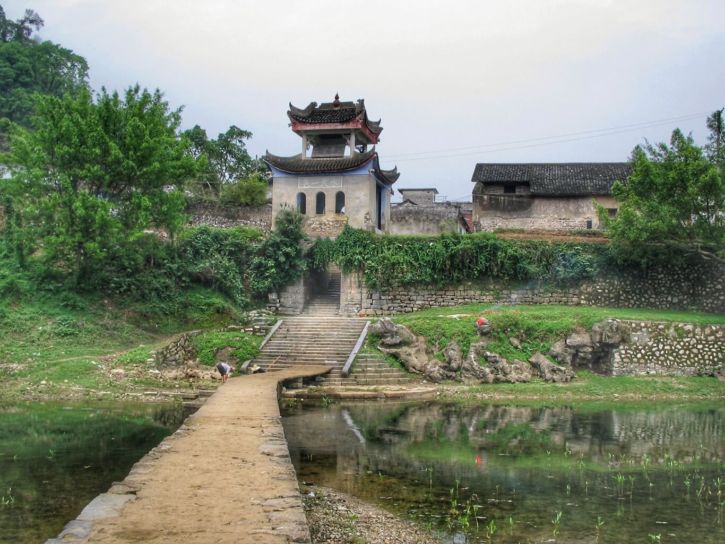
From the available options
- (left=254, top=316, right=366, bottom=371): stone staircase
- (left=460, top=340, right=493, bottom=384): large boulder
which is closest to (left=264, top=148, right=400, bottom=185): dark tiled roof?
(left=254, top=316, right=366, bottom=371): stone staircase

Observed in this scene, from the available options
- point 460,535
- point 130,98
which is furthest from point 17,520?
point 130,98

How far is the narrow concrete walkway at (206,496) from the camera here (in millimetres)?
5977

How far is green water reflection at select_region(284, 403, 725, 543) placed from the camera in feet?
27.2

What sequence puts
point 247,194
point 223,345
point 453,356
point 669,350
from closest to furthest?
point 453,356 → point 223,345 → point 669,350 → point 247,194

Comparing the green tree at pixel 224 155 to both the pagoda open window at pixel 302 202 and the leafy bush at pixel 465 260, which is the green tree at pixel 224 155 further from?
the leafy bush at pixel 465 260

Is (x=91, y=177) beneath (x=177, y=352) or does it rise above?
above

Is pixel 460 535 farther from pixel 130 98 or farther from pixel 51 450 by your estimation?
pixel 130 98

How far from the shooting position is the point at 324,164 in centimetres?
3123

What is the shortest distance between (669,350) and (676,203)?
18.5ft

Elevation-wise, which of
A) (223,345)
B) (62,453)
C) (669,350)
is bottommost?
(62,453)

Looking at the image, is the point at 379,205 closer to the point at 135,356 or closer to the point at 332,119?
the point at 332,119

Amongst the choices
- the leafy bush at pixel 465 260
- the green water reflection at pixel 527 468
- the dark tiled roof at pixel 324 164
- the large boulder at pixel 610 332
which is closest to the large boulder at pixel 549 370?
the large boulder at pixel 610 332

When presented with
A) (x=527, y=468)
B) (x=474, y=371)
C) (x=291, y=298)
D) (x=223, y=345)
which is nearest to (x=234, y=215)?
(x=291, y=298)

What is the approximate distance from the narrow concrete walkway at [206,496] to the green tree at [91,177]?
1291cm
